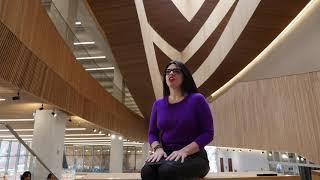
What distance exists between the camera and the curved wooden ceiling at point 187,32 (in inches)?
293

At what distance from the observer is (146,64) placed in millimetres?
10695

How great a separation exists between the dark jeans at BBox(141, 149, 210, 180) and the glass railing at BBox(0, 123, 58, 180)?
4.67 metres

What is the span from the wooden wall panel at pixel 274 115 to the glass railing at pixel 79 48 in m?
4.76

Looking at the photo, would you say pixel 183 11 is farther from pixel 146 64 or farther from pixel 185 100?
pixel 185 100

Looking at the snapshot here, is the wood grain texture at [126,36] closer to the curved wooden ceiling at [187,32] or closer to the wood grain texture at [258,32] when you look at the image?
the curved wooden ceiling at [187,32]

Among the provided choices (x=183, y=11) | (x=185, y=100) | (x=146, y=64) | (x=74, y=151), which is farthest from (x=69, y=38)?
(x=74, y=151)

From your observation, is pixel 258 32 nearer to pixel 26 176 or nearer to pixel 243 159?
pixel 26 176

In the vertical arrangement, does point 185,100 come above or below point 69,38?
below

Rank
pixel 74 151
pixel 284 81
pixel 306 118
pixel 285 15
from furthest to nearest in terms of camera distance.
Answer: pixel 74 151 < pixel 284 81 < pixel 306 118 < pixel 285 15

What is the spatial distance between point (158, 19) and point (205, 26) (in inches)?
68.8

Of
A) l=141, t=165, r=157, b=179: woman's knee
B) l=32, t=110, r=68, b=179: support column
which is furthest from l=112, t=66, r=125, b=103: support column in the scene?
l=141, t=165, r=157, b=179: woman's knee

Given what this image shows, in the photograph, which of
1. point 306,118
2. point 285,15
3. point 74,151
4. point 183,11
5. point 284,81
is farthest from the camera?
point 74,151

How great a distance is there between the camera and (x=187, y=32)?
11867 mm

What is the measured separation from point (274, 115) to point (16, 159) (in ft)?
23.4
